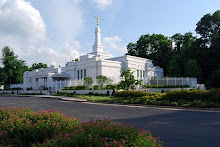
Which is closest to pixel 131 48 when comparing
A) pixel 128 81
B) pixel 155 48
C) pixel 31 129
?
pixel 155 48

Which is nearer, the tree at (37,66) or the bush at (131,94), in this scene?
the bush at (131,94)

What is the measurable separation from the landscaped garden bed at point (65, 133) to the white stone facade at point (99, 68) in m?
23.5

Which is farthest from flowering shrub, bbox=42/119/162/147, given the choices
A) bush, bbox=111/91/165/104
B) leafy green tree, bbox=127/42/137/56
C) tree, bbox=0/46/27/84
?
tree, bbox=0/46/27/84

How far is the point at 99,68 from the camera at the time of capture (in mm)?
32969

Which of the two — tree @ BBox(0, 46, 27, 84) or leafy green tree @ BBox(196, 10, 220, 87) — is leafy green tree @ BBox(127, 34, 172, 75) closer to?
leafy green tree @ BBox(196, 10, 220, 87)

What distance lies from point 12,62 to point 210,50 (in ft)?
189

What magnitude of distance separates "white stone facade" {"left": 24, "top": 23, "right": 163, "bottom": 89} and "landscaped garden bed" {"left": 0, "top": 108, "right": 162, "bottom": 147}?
77.0 ft

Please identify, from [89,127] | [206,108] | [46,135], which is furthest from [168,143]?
[206,108]

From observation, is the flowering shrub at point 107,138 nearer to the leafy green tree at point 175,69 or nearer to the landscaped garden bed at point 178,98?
the landscaped garden bed at point 178,98

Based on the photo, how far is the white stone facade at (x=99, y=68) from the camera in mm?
33500

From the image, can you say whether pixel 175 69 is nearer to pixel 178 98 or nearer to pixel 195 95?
pixel 178 98

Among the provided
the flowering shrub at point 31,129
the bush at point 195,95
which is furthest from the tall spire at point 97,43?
the flowering shrub at point 31,129

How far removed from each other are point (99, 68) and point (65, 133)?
94.6 feet

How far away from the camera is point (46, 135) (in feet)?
16.5
